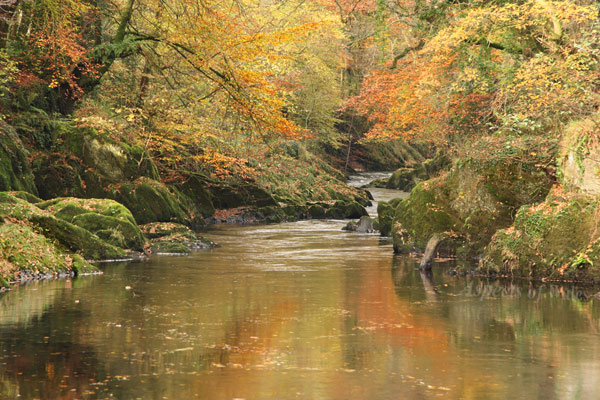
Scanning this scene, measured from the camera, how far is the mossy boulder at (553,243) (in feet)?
49.3

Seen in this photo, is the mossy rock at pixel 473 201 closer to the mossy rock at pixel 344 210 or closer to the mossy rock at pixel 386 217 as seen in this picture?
the mossy rock at pixel 386 217

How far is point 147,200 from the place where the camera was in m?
25.4

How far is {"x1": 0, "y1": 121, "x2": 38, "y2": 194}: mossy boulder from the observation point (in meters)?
20.5

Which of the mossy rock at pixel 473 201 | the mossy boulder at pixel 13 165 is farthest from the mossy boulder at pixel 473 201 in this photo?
the mossy boulder at pixel 13 165

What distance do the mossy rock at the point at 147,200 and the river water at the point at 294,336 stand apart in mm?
7585

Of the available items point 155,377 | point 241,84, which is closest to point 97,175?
point 241,84

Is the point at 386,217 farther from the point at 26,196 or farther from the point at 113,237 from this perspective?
the point at 26,196

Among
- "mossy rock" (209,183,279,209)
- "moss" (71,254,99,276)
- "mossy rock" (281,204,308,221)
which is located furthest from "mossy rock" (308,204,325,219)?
"moss" (71,254,99,276)

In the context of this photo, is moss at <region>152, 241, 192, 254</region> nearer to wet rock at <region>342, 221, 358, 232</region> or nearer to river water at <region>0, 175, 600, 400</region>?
river water at <region>0, 175, 600, 400</region>

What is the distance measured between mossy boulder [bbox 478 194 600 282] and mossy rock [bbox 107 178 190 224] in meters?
12.1

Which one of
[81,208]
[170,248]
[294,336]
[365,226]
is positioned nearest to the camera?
[294,336]

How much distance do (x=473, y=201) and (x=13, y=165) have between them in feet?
40.6

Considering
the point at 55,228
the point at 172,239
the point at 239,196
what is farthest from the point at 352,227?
the point at 55,228

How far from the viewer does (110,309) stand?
38.8 ft
